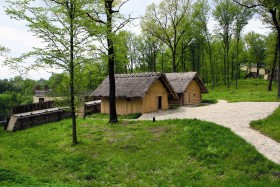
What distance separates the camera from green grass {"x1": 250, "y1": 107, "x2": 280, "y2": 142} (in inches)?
575

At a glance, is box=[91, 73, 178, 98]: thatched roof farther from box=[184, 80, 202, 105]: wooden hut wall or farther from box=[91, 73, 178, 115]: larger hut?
box=[184, 80, 202, 105]: wooden hut wall

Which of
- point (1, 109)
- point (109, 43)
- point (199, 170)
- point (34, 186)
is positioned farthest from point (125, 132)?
point (1, 109)

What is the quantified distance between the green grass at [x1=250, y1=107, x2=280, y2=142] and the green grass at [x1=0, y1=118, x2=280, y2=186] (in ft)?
7.62

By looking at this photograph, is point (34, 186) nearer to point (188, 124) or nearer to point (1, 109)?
point (188, 124)

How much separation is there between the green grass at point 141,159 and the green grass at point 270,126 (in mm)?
2322

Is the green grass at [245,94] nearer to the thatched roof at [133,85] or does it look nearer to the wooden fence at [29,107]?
the thatched roof at [133,85]

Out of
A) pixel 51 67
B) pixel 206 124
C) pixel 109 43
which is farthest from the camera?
pixel 109 43

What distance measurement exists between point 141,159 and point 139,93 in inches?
546

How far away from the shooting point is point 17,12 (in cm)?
1484

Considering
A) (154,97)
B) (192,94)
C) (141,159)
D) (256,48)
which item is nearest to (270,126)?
(141,159)

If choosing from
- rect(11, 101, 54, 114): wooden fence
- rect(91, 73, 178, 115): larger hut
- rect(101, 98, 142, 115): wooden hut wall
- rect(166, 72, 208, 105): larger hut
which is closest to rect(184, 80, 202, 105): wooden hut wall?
rect(166, 72, 208, 105): larger hut

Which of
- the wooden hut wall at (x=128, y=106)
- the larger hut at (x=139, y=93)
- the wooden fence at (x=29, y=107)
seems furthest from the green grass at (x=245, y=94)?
the wooden fence at (x=29, y=107)

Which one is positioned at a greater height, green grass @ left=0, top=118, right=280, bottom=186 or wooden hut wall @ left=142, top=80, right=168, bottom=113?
wooden hut wall @ left=142, top=80, right=168, bottom=113

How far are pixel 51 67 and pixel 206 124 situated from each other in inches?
389
